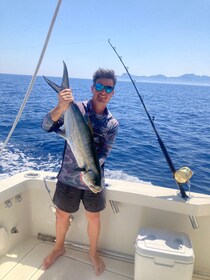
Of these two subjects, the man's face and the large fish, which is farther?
the man's face

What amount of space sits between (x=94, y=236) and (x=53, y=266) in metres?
0.48

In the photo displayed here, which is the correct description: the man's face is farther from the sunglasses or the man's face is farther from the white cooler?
the white cooler

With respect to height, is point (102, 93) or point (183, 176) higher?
point (102, 93)

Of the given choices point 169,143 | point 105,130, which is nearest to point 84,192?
point 105,130

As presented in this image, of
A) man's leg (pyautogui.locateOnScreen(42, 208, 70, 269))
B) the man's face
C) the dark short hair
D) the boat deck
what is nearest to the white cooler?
the boat deck

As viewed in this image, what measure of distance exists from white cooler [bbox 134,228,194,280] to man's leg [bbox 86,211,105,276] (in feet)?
1.49

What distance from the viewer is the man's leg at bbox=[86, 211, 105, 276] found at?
8.24 ft

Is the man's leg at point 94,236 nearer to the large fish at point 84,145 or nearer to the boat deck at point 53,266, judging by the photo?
the boat deck at point 53,266

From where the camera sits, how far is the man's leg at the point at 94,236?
2.51m

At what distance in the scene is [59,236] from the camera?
8.69ft

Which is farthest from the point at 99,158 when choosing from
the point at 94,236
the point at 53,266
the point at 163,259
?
the point at 53,266

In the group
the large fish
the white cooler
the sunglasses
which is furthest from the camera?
the sunglasses

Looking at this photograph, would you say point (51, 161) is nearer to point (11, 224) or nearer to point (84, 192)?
point (11, 224)

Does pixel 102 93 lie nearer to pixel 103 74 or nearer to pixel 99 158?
pixel 103 74
